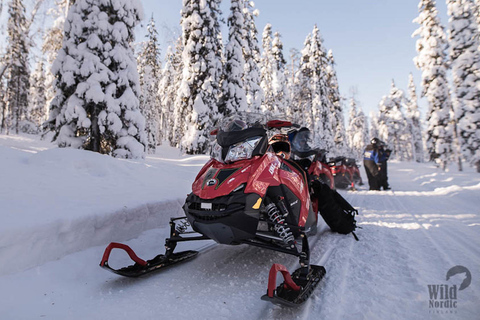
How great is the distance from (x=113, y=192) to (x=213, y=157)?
2.21 metres

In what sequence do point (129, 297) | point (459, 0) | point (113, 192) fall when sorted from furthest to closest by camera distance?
point (459, 0), point (113, 192), point (129, 297)

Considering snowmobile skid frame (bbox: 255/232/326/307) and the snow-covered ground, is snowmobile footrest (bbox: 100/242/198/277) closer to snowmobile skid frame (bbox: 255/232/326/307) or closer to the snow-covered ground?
the snow-covered ground

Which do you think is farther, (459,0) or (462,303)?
(459,0)

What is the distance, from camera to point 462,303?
2.19 m

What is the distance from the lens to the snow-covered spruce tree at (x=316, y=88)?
28156mm

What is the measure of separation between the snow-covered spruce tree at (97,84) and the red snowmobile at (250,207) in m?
6.83

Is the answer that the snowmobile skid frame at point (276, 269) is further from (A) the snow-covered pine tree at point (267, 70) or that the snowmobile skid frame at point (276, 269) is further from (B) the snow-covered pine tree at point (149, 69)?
(B) the snow-covered pine tree at point (149, 69)

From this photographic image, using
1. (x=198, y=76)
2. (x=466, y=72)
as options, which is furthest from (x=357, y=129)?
(x=198, y=76)

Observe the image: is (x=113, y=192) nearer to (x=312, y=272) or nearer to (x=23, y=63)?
(x=312, y=272)

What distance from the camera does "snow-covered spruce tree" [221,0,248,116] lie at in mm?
19500

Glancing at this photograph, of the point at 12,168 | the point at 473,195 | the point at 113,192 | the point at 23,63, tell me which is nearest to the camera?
the point at 12,168

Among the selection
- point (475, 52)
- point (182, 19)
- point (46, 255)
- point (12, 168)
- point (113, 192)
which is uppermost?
point (182, 19)

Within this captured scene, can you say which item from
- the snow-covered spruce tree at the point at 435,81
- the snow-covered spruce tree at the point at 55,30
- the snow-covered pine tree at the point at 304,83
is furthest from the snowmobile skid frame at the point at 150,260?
the snow-covered pine tree at the point at 304,83

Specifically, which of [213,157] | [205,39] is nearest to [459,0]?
[205,39]
